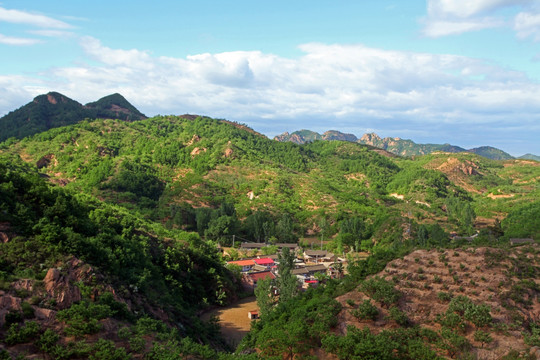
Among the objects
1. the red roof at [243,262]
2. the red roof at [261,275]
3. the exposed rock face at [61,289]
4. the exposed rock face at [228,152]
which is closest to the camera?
the exposed rock face at [61,289]

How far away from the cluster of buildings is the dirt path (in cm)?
307

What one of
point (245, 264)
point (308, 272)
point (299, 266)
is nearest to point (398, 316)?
point (308, 272)

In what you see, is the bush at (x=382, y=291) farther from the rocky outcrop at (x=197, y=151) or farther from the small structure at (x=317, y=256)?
the rocky outcrop at (x=197, y=151)

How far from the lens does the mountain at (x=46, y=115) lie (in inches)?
5202

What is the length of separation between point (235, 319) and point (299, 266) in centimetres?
1872

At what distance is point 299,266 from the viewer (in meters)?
55.7

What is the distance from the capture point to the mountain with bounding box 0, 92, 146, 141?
13212 cm

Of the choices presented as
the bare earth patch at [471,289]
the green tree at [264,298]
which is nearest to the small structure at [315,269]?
the green tree at [264,298]

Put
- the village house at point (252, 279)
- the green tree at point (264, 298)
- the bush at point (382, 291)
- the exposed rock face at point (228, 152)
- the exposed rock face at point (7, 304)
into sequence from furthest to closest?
the exposed rock face at point (228, 152)
the village house at point (252, 279)
the green tree at point (264, 298)
the bush at point (382, 291)
the exposed rock face at point (7, 304)

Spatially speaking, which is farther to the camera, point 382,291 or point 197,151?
point 197,151

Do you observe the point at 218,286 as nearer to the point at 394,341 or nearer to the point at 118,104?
the point at 394,341

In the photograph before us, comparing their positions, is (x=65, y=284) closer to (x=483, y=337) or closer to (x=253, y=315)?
(x=253, y=315)

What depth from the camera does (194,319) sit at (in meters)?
31.6

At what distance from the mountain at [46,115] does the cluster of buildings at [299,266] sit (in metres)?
98.1
